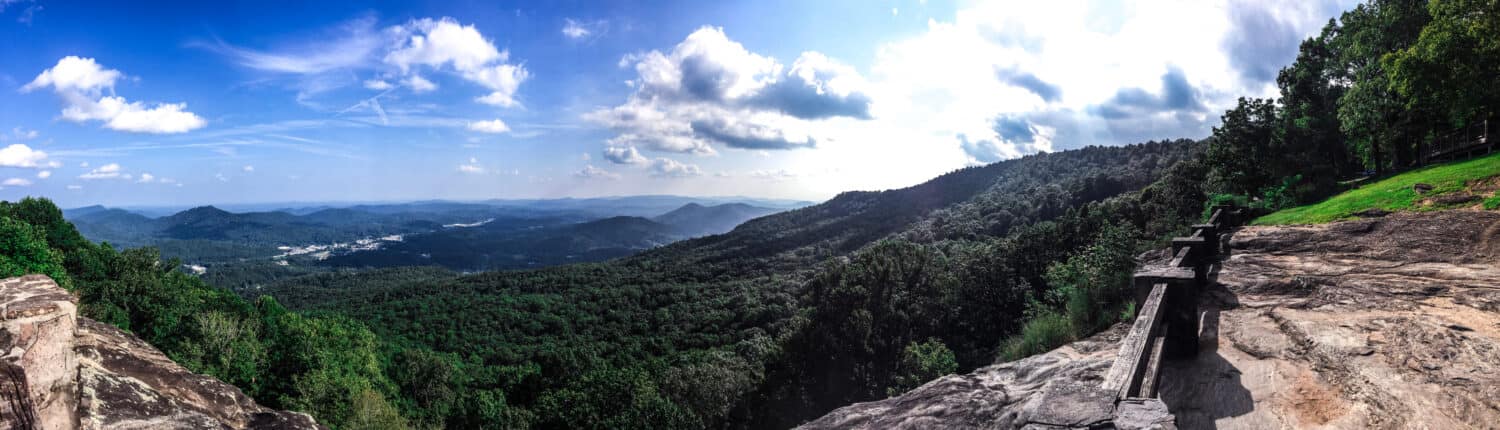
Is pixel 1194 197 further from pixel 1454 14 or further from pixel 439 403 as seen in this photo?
pixel 439 403

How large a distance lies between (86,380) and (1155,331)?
1217cm

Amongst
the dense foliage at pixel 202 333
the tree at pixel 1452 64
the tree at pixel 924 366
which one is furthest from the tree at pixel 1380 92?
the dense foliage at pixel 202 333

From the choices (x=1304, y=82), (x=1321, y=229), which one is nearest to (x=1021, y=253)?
(x=1304, y=82)

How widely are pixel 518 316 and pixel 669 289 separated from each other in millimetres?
24951

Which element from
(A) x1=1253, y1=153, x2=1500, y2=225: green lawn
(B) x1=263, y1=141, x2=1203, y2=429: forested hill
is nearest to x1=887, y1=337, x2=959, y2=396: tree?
(B) x1=263, y1=141, x2=1203, y2=429: forested hill

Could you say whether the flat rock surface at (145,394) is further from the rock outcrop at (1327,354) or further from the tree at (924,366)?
the tree at (924,366)

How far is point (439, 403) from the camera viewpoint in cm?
3569

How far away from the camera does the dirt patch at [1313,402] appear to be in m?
4.31

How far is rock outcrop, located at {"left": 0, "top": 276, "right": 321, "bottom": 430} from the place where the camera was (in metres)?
5.66

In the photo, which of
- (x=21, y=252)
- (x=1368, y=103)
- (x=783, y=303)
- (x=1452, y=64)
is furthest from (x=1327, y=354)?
(x=783, y=303)

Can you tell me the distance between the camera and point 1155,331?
500cm

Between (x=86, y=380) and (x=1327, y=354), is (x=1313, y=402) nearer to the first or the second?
(x=1327, y=354)

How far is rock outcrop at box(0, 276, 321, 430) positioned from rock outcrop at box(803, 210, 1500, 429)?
8.49 meters

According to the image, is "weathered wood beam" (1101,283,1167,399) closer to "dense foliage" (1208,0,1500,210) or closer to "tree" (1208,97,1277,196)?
"dense foliage" (1208,0,1500,210)
